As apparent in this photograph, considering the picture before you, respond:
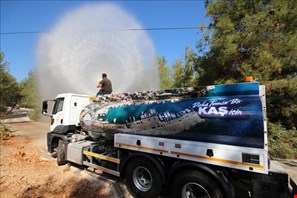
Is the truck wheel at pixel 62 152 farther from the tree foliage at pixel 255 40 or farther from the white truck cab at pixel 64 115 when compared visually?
the tree foliage at pixel 255 40

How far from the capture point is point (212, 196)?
12.7ft

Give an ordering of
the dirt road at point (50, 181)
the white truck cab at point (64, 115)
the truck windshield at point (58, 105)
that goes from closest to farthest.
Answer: the dirt road at point (50, 181), the white truck cab at point (64, 115), the truck windshield at point (58, 105)

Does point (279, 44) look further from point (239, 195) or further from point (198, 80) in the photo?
point (239, 195)

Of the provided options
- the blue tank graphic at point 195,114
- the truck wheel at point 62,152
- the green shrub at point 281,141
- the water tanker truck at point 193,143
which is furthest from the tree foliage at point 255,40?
the truck wheel at point 62,152

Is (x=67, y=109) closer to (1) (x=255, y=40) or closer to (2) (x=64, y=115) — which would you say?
(2) (x=64, y=115)

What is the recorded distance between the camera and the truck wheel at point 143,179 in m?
4.68

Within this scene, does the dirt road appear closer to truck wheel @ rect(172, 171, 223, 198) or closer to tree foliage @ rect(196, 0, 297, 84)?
truck wheel @ rect(172, 171, 223, 198)

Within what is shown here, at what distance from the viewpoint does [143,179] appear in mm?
5109

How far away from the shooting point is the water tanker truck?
3.66 m

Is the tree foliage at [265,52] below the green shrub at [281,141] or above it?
above

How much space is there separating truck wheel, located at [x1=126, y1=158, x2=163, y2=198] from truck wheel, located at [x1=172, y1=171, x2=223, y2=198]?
1.51 feet

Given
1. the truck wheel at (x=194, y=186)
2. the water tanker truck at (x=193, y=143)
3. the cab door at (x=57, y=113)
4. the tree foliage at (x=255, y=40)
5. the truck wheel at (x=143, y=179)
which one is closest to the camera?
the water tanker truck at (x=193, y=143)

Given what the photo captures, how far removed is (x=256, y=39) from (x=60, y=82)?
2099 cm

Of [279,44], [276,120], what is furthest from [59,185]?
[276,120]
